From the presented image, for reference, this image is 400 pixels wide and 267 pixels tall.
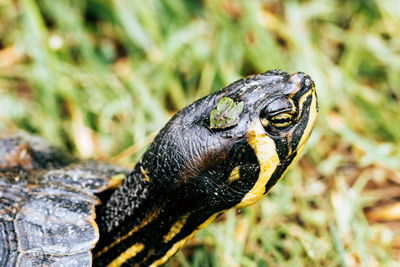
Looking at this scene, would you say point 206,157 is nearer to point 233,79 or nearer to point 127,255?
point 127,255

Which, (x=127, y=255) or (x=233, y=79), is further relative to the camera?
(x=233, y=79)

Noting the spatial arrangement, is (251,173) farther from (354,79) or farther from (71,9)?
(71,9)

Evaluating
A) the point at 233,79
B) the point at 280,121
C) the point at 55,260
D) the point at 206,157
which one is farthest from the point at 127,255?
the point at 233,79

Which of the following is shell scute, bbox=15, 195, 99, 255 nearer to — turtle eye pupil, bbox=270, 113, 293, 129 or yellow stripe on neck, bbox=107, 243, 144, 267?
yellow stripe on neck, bbox=107, 243, 144, 267

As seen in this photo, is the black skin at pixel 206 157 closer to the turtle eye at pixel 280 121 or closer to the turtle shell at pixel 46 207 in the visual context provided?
the turtle eye at pixel 280 121

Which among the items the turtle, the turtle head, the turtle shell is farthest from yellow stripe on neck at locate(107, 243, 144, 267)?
the turtle head

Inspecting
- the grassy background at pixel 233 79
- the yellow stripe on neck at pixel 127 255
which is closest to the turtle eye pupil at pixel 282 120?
the yellow stripe on neck at pixel 127 255

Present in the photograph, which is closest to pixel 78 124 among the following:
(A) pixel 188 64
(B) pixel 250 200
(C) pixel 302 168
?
(A) pixel 188 64
